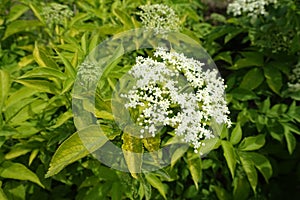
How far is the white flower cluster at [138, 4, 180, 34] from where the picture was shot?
2326 mm

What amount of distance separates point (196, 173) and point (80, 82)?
2.77 ft

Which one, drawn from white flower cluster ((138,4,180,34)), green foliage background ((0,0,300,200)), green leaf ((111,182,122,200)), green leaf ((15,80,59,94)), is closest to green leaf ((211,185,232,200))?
green foliage background ((0,0,300,200))

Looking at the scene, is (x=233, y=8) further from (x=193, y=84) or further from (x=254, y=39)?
(x=193, y=84)

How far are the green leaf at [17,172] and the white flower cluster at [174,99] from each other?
32.0 inches

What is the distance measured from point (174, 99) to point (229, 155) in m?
0.77

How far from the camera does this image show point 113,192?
2.32 metres

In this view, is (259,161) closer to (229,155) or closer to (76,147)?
(229,155)

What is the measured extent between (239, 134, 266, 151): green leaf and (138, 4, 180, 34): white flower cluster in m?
0.80

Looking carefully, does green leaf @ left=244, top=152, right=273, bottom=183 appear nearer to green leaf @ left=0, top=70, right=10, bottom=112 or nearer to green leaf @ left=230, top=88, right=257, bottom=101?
green leaf @ left=230, top=88, right=257, bottom=101

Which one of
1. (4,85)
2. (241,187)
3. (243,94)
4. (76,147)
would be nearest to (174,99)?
(76,147)

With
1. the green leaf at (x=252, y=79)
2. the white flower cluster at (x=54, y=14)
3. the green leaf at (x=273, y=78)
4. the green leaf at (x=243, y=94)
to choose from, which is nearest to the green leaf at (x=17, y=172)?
the white flower cluster at (x=54, y=14)

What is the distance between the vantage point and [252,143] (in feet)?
8.62

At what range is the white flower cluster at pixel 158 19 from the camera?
7.63 feet

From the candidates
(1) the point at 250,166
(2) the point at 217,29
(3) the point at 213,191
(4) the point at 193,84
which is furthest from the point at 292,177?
(4) the point at 193,84
